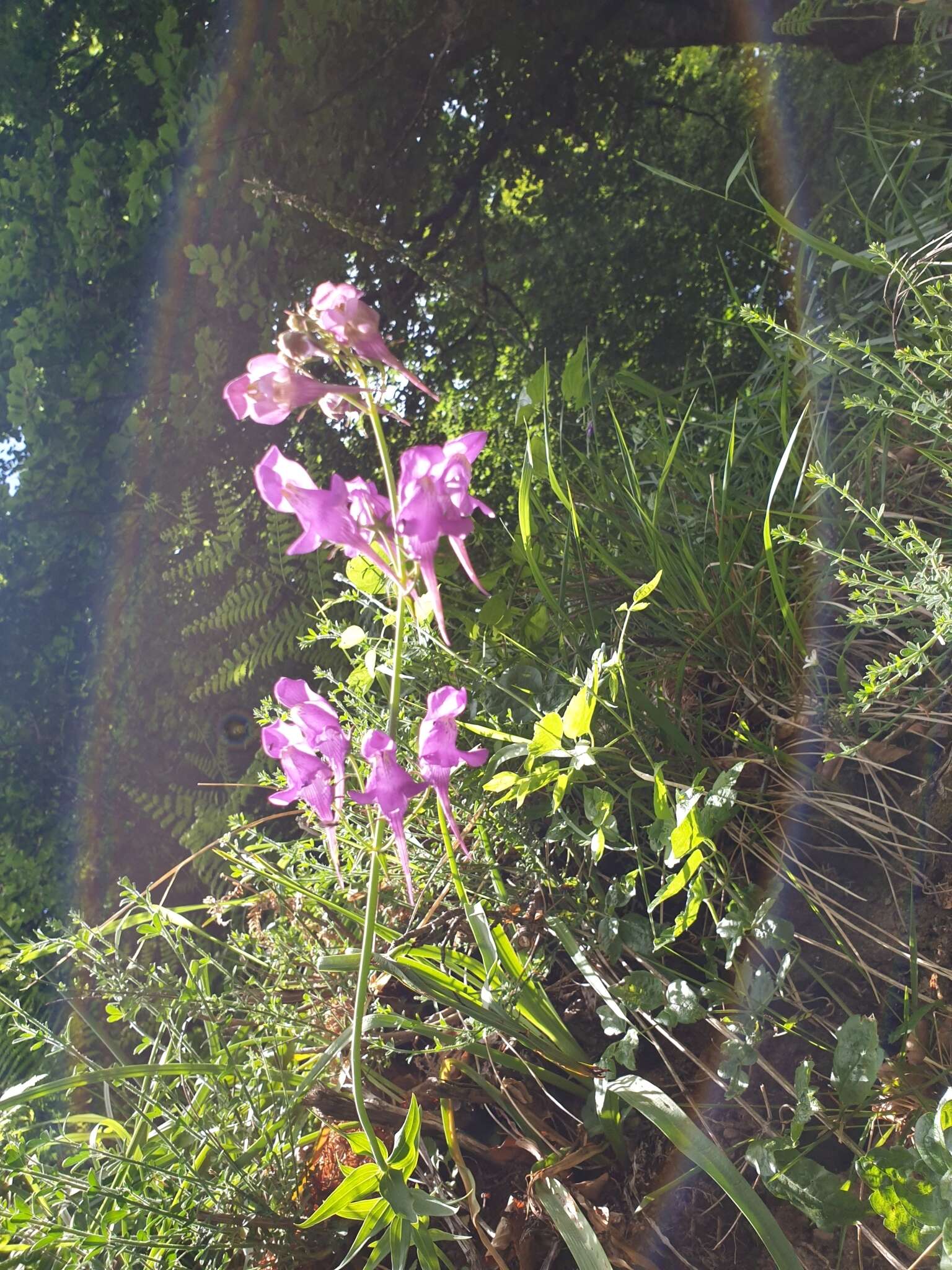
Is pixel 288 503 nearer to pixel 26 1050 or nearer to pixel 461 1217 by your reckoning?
pixel 461 1217

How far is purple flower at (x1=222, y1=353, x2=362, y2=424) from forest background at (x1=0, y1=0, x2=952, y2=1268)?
0.33 metres

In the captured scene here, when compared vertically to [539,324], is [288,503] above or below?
above

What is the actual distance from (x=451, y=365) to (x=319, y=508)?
1.00 metres

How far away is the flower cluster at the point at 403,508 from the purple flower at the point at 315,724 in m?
0.10

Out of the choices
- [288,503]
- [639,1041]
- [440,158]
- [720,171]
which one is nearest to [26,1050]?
[639,1041]

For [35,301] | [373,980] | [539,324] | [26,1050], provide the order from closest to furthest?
1. [373,980]
2. [26,1050]
3. [35,301]
4. [539,324]

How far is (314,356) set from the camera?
0.58 meters

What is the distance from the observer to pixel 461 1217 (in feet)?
2.43

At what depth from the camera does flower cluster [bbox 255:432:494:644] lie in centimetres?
53

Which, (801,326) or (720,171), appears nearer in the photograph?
(801,326)

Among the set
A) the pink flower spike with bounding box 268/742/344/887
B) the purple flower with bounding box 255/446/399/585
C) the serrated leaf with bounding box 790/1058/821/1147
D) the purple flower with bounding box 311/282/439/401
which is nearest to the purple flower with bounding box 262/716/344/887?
the pink flower spike with bounding box 268/742/344/887

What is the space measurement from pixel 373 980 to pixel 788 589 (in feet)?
1.87

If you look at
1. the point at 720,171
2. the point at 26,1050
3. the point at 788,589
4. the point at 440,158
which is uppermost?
the point at 440,158

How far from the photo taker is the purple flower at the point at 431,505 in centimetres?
53
